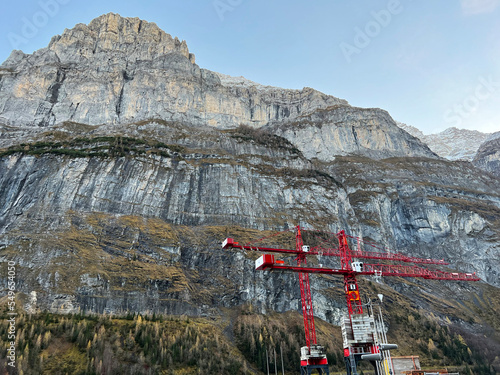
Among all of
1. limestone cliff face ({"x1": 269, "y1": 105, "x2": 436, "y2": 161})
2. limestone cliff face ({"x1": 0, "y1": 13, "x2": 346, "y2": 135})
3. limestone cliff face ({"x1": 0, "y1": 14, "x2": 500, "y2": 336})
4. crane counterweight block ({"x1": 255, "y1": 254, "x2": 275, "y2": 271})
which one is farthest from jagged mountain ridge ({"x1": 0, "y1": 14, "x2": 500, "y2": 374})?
crane counterweight block ({"x1": 255, "y1": 254, "x2": 275, "y2": 271})

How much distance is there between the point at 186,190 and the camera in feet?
370

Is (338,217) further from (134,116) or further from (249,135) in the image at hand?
(134,116)

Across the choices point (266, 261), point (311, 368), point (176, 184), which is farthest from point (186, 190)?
point (311, 368)

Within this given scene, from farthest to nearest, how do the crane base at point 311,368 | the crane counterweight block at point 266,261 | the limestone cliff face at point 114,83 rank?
1. the limestone cliff face at point 114,83
2. the crane counterweight block at point 266,261
3. the crane base at point 311,368

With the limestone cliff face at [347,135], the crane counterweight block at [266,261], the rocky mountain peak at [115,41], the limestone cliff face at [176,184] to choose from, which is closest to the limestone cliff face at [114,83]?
the rocky mountain peak at [115,41]

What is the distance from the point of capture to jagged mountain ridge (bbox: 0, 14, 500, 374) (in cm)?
8588

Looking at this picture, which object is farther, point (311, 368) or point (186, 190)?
point (186, 190)

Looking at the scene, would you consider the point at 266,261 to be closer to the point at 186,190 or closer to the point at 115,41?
the point at 186,190

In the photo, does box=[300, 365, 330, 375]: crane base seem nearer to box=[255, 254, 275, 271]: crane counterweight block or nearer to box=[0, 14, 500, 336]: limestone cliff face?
box=[255, 254, 275, 271]: crane counterweight block

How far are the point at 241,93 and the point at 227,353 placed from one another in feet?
485

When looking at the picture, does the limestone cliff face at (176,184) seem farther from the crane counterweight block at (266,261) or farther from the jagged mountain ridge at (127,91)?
the crane counterweight block at (266,261)

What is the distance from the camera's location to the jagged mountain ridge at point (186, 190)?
85.9m

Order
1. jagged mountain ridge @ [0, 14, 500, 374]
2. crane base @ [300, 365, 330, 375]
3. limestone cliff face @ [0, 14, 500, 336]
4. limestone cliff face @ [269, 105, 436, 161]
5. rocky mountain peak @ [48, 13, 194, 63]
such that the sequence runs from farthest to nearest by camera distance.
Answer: limestone cliff face @ [269, 105, 436, 161] → rocky mountain peak @ [48, 13, 194, 63] → limestone cliff face @ [0, 14, 500, 336] → jagged mountain ridge @ [0, 14, 500, 374] → crane base @ [300, 365, 330, 375]

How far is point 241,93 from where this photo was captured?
19412 cm
